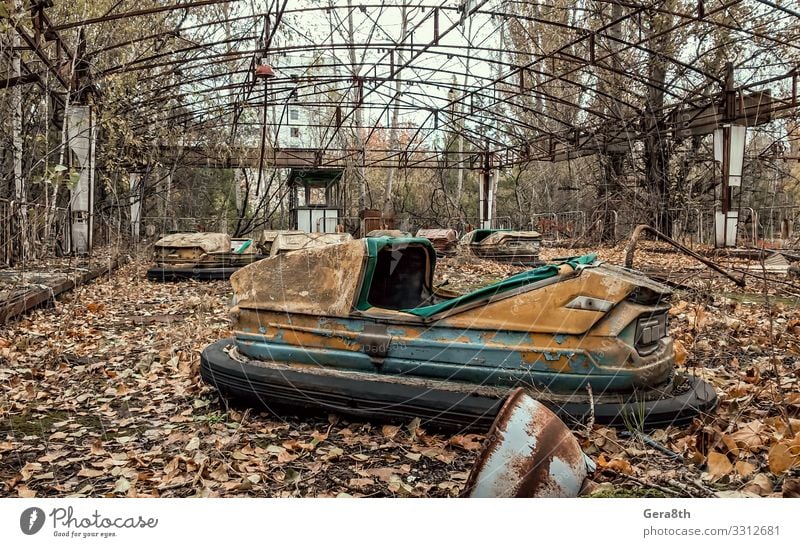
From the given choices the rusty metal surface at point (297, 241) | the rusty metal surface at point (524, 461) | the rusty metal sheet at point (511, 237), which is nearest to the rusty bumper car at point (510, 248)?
the rusty metal sheet at point (511, 237)

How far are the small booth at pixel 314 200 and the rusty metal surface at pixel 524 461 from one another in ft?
39.4

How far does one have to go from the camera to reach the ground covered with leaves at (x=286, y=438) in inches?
62.0

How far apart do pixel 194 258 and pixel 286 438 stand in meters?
5.10

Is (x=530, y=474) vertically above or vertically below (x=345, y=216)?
below

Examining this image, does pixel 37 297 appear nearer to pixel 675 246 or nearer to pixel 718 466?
pixel 675 246

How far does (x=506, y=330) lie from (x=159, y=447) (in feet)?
4.00

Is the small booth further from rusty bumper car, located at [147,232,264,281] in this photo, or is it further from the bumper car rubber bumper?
the bumper car rubber bumper

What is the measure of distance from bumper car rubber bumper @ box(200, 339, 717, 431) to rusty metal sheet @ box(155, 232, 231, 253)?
4745 mm

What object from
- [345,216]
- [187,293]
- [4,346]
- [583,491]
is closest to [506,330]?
[583,491]

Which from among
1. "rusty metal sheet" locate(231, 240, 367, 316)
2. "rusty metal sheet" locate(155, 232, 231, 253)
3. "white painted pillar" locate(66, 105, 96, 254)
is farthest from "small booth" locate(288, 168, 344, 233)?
"rusty metal sheet" locate(231, 240, 367, 316)

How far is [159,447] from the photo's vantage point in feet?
6.38
